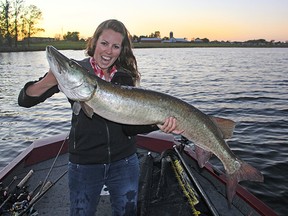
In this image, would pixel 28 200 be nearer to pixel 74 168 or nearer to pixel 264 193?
pixel 74 168

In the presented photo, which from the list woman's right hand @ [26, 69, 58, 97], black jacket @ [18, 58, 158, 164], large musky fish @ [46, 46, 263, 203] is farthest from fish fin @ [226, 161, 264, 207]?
woman's right hand @ [26, 69, 58, 97]

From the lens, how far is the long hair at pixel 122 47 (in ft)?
10.4

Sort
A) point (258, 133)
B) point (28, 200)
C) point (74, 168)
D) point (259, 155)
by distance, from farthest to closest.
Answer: point (258, 133)
point (259, 155)
point (28, 200)
point (74, 168)

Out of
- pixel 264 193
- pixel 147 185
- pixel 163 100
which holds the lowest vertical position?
pixel 264 193

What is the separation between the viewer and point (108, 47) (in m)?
3.07

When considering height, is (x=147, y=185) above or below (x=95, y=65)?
below

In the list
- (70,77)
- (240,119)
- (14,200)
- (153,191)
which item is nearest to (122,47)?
(70,77)

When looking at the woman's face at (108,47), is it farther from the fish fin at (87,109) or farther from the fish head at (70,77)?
the fish fin at (87,109)

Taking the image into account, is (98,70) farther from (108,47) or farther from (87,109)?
(87,109)

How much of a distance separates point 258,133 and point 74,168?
937 cm

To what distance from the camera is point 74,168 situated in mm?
2945

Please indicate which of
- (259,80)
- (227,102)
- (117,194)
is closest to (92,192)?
(117,194)

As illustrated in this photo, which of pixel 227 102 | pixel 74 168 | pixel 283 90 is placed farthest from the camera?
pixel 283 90

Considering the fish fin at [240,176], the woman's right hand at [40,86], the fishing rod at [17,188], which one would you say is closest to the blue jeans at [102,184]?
the woman's right hand at [40,86]
